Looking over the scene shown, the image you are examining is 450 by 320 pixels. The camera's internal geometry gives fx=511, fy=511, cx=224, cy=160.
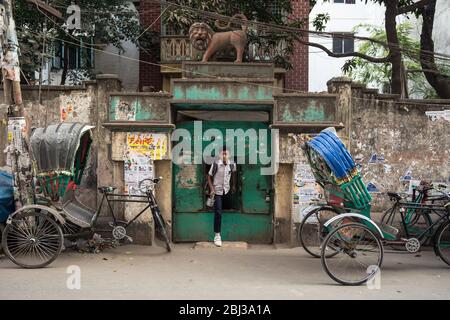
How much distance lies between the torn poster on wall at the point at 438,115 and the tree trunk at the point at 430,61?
2.19 m

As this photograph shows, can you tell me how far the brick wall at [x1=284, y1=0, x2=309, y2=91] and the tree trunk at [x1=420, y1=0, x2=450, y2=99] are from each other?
377 cm

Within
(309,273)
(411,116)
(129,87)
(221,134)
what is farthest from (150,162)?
(129,87)

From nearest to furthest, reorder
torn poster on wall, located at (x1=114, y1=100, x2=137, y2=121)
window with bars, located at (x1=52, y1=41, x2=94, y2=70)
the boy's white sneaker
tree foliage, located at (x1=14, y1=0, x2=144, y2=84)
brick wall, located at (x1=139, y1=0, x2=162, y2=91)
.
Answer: torn poster on wall, located at (x1=114, y1=100, x2=137, y2=121) < the boy's white sneaker < tree foliage, located at (x1=14, y1=0, x2=144, y2=84) < brick wall, located at (x1=139, y1=0, x2=162, y2=91) < window with bars, located at (x1=52, y1=41, x2=94, y2=70)

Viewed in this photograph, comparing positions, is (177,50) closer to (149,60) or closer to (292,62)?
(149,60)

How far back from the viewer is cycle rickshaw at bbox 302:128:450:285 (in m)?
6.81

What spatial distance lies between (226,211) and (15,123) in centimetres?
411

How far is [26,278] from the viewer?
6.72 meters

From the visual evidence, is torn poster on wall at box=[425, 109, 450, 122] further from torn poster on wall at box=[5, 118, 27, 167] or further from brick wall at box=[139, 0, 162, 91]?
brick wall at box=[139, 0, 162, 91]

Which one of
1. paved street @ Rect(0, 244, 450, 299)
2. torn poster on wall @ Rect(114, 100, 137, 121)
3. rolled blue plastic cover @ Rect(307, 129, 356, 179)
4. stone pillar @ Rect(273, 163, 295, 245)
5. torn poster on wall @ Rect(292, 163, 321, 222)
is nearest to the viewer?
paved street @ Rect(0, 244, 450, 299)

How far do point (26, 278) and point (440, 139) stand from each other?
798 cm

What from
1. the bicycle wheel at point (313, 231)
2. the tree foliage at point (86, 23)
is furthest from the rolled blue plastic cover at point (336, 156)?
the tree foliage at point (86, 23)

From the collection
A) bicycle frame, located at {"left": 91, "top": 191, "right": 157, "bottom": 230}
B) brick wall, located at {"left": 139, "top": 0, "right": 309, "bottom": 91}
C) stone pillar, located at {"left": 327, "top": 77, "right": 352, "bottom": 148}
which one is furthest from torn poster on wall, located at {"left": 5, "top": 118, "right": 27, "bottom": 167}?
brick wall, located at {"left": 139, "top": 0, "right": 309, "bottom": 91}

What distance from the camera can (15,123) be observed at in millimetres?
8008

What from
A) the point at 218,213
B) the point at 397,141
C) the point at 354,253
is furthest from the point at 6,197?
the point at 397,141
